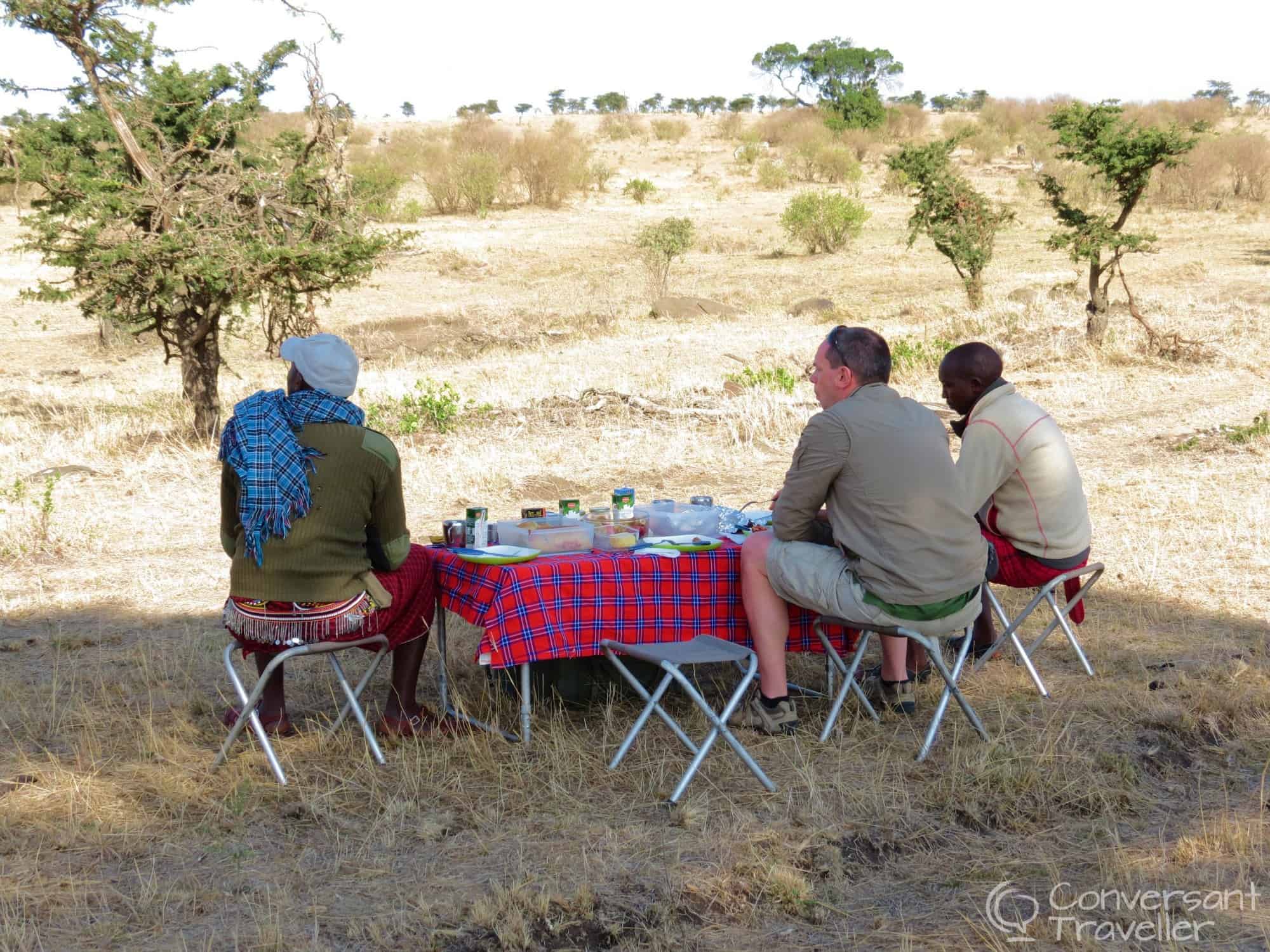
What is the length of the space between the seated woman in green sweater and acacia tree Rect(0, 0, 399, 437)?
556 cm

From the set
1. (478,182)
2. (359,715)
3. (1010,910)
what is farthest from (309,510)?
(478,182)

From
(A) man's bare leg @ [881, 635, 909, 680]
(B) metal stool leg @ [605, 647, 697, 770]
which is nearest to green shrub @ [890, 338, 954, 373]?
(A) man's bare leg @ [881, 635, 909, 680]

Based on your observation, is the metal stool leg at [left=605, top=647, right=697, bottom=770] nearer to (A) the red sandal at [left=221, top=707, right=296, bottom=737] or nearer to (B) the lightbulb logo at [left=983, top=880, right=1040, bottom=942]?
(B) the lightbulb logo at [left=983, top=880, right=1040, bottom=942]

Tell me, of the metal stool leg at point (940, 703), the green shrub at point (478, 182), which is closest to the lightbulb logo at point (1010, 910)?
the metal stool leg at point (940, 703)

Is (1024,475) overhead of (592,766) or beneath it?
overhead

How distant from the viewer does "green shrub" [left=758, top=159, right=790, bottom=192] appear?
3269 cm

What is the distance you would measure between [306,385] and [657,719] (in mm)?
1690

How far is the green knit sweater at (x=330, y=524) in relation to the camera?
13.0 feet

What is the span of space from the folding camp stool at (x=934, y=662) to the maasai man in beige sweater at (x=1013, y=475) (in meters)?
0.56

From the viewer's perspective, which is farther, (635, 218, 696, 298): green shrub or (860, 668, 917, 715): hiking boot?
(635, 218, 696, 298): green shrub

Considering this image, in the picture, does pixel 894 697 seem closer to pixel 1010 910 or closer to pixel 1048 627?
pixel 1048 627

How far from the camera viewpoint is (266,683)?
13.1 feet

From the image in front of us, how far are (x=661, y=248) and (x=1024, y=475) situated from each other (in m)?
14.7

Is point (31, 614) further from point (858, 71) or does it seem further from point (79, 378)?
point (858, 71)
